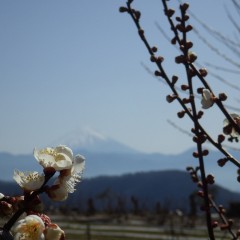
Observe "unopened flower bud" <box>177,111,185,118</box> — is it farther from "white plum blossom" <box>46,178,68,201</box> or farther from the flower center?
the flower center

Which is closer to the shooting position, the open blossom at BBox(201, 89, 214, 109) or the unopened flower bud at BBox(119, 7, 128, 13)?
the open blossom at BBox(201, 89, 214, 109)

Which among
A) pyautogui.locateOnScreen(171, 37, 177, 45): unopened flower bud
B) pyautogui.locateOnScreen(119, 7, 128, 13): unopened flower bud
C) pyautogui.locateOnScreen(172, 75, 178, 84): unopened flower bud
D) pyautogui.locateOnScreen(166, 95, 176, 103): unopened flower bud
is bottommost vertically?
pyautogui.locateOnScreen(166, 95, 176, 103): unopened flower bud

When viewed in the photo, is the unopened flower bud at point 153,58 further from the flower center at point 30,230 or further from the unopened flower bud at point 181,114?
the flower center at point 30,230

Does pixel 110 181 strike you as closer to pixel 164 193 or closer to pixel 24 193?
pixel 164 193

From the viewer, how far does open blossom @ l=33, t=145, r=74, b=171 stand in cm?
141

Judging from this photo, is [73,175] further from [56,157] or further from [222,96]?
[222,96]

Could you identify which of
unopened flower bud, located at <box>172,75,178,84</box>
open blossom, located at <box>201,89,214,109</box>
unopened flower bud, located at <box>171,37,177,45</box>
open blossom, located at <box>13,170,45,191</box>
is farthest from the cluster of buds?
unopened flower bud, located at <box>171,37,177,45</box>

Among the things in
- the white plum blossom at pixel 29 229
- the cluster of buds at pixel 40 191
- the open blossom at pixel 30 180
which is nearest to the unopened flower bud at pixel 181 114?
the cluster of buds at pixel 40 191

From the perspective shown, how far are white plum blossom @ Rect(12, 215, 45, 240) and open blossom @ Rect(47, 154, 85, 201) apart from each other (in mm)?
117

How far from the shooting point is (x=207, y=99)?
2.10 meters

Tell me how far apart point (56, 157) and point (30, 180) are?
3.7 inches

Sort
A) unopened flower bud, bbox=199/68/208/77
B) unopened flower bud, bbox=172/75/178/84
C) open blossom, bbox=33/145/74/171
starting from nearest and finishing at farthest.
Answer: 1. open blossom, bbox=33/145/74/171
2. unopened flower bud, bbox=199/68/208/77
3. unopened flower bud, bbox=172/75/178/84

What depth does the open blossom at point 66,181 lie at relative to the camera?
4.70 feet

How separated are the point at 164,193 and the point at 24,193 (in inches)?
5831
